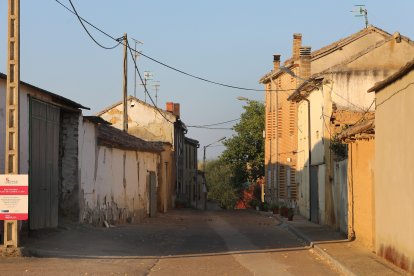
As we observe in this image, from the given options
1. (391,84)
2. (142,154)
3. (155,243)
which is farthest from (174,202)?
Answer: (391,84)

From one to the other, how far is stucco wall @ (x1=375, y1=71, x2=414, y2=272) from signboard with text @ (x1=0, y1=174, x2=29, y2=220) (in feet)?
24.1

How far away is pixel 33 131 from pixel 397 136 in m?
9.03

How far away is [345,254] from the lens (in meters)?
16.0

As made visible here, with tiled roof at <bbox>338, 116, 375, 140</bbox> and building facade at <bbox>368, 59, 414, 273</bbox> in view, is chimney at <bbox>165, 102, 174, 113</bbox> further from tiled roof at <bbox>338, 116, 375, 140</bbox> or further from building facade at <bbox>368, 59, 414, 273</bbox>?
building facade at <bbox>368, 59, 414, 273</bbox>

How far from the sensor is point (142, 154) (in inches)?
1264

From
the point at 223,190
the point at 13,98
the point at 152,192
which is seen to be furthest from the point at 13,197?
the point at 223,190

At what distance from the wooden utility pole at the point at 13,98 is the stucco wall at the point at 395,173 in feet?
24.7

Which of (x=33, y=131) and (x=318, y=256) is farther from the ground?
(x=33, y=131)

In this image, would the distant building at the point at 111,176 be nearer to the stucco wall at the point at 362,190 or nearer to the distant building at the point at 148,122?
the stucco wall at the point at 362,190

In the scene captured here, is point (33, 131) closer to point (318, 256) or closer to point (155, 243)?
point (155, 243)

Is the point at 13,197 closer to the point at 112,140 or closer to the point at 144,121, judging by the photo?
the point at 112,140

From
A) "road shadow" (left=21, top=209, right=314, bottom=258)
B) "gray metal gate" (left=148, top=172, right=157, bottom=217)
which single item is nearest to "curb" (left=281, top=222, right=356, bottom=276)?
"road shadow" (left=21, top=209, right=314, bottom=258)

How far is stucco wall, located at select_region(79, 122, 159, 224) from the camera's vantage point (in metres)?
22.0

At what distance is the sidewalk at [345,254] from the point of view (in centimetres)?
1303
